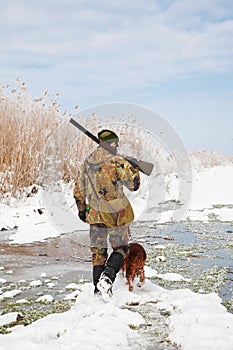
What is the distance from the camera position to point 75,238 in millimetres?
9172

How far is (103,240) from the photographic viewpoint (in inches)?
201

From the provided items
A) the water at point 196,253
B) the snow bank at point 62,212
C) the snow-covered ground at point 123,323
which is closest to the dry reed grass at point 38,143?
the snow bank at point 62,212

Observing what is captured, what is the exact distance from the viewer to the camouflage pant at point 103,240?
5.07 meters

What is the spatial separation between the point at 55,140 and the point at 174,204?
4.80 metres

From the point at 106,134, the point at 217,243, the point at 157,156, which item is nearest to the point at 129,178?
the point at 106,134

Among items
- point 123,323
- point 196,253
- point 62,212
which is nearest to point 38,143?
point 62,212

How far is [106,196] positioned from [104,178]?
198 millimetres

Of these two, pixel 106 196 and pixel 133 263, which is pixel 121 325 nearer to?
pixel 133 263

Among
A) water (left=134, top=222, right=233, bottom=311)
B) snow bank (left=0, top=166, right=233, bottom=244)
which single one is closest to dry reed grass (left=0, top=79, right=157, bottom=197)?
snow bank (left=0, top=166, right=233, bottom=244)

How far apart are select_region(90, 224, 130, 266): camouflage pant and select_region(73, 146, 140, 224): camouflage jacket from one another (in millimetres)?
137

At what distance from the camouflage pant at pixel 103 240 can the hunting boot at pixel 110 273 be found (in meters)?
0.11

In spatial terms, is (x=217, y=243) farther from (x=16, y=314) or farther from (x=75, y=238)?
(x=16, y=314)

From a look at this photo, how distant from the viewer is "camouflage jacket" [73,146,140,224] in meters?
4.98

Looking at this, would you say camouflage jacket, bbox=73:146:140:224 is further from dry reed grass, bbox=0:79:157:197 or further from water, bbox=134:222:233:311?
dry reed grass, bbox=0:79:157:197
